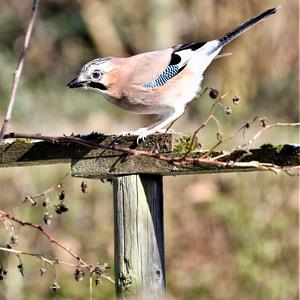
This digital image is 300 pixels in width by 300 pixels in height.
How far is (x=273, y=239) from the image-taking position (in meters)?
8.05

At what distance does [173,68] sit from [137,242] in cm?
151

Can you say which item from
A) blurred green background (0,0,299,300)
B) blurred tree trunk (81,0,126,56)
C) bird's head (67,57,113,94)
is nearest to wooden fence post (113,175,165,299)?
bird's head (67,57,113,94)

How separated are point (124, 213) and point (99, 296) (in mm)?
3581

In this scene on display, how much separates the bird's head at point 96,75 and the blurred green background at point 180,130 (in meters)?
2.79

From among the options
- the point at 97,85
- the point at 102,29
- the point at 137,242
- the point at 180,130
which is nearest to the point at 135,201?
the point at 137,242

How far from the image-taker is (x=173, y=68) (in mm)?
5062

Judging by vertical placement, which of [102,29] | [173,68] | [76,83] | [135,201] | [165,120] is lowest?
[135,201]

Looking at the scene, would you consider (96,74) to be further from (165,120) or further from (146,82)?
(165,120)

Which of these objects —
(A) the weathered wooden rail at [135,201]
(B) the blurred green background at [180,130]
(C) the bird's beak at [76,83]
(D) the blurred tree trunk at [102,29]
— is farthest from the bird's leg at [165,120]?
(D) the blurred tree trunk at [102,29]

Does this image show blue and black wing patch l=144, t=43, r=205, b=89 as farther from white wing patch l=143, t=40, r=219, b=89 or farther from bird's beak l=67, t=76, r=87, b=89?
bird's beak l=67, t=76, r=87, b=89

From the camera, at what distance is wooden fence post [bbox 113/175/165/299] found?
382 centimetres

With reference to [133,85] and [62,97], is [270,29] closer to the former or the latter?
[62,97]

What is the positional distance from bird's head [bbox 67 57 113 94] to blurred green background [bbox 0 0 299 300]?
2.79 metres

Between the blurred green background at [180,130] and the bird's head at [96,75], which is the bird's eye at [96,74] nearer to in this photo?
the bird's head at [96,75]
